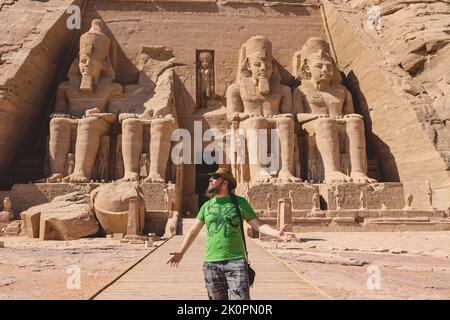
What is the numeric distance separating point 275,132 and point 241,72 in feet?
9.51

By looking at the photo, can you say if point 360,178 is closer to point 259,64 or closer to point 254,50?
point 259,64

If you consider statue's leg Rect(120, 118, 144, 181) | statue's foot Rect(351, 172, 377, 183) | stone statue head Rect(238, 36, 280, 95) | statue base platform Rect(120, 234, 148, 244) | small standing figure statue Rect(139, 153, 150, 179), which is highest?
Answer: stone statue head Rect(238, 36, 280, 95)

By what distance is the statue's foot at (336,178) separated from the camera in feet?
36.8

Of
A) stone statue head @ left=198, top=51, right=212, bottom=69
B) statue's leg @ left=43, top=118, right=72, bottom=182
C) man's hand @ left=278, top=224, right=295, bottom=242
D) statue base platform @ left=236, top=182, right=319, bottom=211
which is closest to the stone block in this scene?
statue's leg @ left=43, top=118, right=72, bottom=182

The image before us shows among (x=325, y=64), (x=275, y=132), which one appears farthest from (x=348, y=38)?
(x=275, y=132)

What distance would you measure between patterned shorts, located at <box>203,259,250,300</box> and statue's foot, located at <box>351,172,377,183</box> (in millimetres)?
9879

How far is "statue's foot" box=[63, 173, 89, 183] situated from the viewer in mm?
11156

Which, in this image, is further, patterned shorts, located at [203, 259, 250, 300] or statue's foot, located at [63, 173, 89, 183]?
statue's foot, located at [63, 173, 89, 183]

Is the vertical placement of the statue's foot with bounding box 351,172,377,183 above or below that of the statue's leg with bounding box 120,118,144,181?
below

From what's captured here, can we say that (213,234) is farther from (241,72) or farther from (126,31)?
(126,31)

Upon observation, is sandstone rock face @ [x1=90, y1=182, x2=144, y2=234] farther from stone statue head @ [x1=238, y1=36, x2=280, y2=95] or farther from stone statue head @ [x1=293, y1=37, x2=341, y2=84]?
stone statue head @ [x1=293, y1=37, x2=341, y2=84]

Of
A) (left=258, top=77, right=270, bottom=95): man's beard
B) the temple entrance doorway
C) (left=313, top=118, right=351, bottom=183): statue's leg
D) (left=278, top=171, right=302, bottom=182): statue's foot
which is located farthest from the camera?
the temple entrance doorway

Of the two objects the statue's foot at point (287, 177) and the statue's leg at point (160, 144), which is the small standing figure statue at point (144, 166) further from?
the statue's foot at point (287, 177)

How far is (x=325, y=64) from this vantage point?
1324cm
